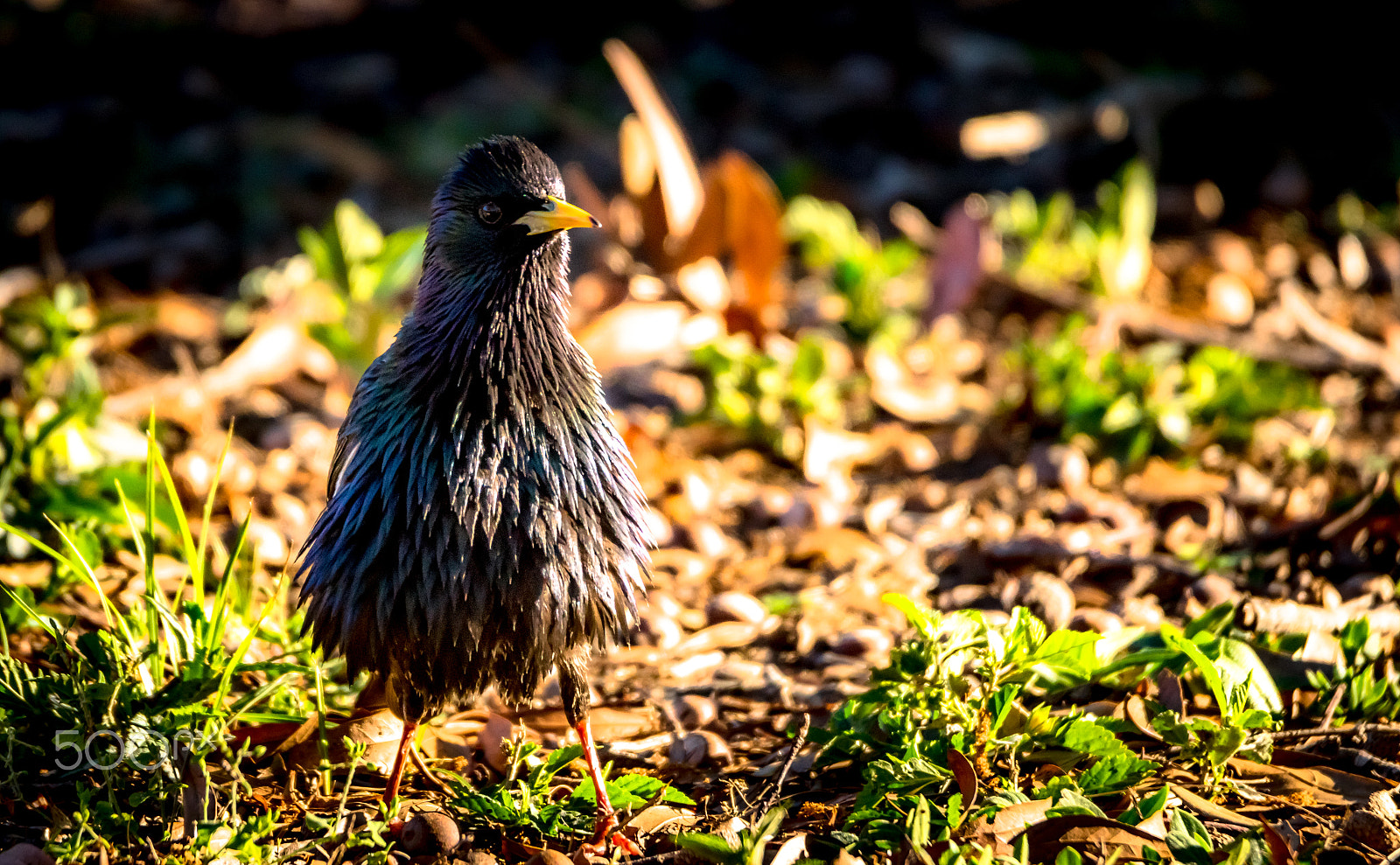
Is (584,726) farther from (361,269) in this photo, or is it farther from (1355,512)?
(361,269)

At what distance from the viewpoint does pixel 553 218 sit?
2812mm

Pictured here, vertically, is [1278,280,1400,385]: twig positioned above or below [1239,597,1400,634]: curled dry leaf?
above

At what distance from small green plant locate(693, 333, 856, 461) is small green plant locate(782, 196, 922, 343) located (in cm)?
59

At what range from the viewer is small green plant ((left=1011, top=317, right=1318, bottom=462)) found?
447 centimetres

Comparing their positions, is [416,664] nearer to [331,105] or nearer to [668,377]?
[668,377]

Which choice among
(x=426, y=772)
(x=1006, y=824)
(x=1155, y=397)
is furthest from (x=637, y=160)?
(x=1006, y=824)

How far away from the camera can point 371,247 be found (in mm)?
5074

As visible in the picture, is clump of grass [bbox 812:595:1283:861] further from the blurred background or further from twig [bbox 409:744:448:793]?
the blurred background

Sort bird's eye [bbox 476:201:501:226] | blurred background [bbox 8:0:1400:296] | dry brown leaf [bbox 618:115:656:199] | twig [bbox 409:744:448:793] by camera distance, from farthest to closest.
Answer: blurred background [bbox 8:0:1400:296] < dry brown leaf [bbox 618:115:656:199] < twig [bbox 409:744:448:793] < bird's eye [bbox 476:201:501:226]

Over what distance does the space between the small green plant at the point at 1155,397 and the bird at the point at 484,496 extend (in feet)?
7.49

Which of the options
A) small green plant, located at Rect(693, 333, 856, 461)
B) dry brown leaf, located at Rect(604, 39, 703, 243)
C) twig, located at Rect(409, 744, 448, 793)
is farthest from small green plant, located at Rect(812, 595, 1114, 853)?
dry brown leaf, located at Rect(604, 39, 703, 243)

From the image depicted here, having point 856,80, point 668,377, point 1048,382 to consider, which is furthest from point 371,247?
point 856,80

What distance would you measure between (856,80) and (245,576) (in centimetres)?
563

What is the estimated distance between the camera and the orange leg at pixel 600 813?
2.68 metres
